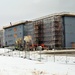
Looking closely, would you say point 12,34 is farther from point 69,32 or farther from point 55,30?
point 69,32

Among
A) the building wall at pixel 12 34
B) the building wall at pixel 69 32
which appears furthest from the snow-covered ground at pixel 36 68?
the building wall at pixel 12 34

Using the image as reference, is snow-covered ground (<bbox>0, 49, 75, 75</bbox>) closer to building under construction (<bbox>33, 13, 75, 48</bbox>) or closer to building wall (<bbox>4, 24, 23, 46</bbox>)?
building under construction (<bbox>33, 13, 75, 48</bbox>)

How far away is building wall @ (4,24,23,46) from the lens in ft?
413

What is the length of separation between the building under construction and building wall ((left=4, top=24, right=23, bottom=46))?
23.3 metres

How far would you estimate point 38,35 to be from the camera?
110 meters

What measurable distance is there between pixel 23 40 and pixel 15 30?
14.1 meters

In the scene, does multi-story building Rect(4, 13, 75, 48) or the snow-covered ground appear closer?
the snow-covered ground

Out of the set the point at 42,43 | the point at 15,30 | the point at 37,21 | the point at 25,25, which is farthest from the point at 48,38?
the point at 15,30

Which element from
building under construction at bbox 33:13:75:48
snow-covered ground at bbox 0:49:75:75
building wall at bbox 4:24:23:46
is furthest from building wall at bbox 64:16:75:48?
snow-covered ground at bbox 0:49:75:75

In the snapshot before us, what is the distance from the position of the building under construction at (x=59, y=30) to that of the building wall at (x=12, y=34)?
23251mm

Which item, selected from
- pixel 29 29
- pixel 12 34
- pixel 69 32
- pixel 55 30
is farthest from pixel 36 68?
pixel 12 34

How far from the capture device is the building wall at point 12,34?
12575 centimetres

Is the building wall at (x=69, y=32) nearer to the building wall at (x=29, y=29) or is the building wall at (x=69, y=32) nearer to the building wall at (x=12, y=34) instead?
the building wall at (x=29, y=29)

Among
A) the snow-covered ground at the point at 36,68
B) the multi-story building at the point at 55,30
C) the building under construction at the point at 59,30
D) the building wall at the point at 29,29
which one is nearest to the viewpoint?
the snow-covered ground at the point at 36,68
